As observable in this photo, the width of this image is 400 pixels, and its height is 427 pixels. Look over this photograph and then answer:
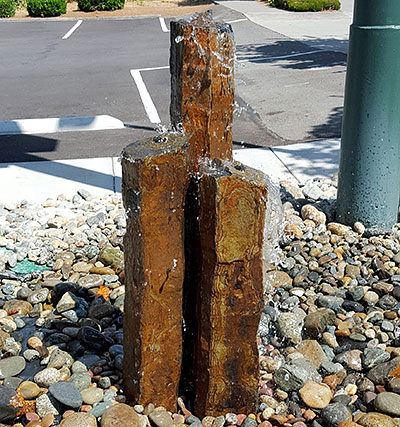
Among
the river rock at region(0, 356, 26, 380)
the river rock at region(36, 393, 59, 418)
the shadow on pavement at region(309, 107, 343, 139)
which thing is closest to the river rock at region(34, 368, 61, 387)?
the river rock at region(36, 393, 59, 418)

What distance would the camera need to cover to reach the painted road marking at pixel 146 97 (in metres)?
9.16

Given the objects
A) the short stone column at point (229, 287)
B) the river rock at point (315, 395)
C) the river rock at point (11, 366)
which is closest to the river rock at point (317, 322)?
the river rock at point (315, 395)

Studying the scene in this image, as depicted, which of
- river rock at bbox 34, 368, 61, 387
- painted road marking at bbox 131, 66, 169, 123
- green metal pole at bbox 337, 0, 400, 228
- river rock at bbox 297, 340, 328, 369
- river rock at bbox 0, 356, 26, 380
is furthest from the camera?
painted road marking at bbox 131, 66, 169, 123

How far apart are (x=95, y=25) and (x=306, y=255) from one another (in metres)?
19.8

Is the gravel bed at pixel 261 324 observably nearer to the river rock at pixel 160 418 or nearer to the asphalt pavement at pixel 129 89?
the river rock at pixel 160 418

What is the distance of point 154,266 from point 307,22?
19877mm

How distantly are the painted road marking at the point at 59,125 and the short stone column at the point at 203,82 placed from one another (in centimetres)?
538

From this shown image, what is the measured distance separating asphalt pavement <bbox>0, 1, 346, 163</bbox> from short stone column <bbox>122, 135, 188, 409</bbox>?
15.2ft

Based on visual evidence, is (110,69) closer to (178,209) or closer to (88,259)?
(88,259)

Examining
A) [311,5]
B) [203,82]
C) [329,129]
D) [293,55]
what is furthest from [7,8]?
[203,82]

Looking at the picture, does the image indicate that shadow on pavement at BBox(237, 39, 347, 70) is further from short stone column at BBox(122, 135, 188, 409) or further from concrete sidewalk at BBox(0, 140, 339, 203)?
short stone column at BBox(122, 135, 188, 409)

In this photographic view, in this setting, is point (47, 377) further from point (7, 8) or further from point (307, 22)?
point (7, 8)

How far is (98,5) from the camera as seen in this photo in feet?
85.9

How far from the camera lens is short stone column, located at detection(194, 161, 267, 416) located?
2.54m
